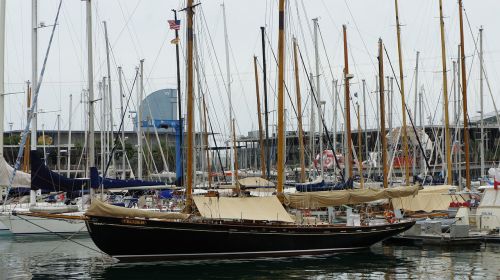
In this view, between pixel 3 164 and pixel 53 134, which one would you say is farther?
pixel 53 134

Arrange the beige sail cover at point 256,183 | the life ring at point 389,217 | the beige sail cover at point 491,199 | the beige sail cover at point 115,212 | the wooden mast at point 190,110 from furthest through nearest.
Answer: the beige sail cover at point 256,183, the beige sail cover at point 491,199, the life ring at point 389,217, the wooden mast at point 190,110, the beige sail cover at point 115,212

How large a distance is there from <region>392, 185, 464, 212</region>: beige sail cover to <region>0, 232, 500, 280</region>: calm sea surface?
628 centimetres

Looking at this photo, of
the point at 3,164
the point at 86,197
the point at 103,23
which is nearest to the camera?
the point at 3,164

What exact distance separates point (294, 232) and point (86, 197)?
57.4ft

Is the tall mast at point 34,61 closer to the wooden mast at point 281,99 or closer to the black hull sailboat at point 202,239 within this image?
the black hull sailboat at point 202,239

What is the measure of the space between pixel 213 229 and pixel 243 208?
2.19 m

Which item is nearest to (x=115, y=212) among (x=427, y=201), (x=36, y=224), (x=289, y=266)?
(x=289, y=266)

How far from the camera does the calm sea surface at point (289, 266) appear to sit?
2706 cm

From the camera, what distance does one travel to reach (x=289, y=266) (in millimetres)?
29344

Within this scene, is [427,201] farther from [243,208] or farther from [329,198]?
[243,208]

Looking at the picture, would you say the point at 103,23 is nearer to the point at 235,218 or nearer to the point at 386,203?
the point at 386,203

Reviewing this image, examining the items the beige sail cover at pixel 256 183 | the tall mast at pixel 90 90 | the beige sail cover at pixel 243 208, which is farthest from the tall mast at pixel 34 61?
the beige sail cover at pixel 243 208

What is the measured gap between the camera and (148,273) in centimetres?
2725

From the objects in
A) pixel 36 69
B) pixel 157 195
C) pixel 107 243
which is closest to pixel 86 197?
pixel 157 195
